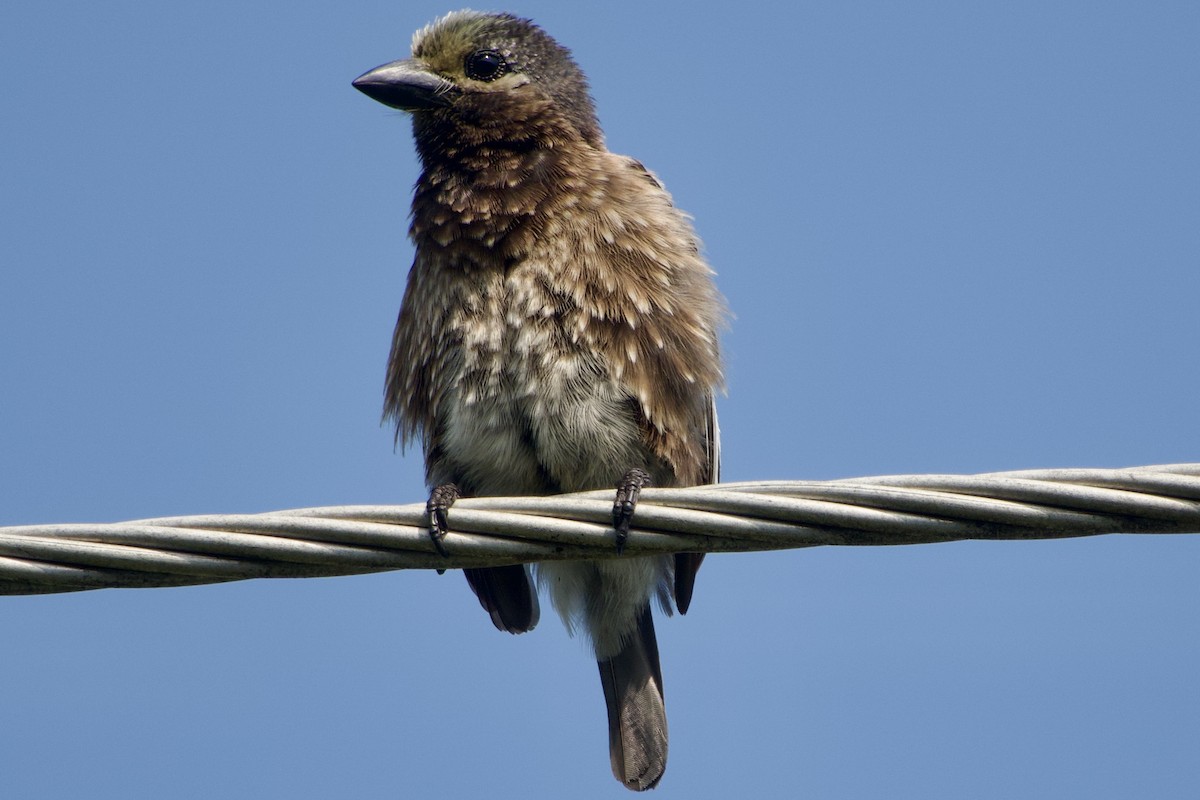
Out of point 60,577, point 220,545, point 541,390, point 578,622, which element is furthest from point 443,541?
point 578,622

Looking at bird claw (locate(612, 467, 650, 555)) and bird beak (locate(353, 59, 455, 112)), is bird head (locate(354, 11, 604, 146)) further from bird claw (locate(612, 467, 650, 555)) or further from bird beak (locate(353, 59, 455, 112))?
bird claw (locate(612, 467, 650, 555))

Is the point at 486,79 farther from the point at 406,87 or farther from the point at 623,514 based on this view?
the point at 623,514

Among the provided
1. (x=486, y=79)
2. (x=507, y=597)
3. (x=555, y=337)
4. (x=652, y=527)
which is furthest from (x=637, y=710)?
(x=486, y=79)

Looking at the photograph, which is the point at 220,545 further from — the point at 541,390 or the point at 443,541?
the point at 541,390

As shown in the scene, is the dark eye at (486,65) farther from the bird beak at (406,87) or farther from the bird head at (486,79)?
the bird beak at (406,87)

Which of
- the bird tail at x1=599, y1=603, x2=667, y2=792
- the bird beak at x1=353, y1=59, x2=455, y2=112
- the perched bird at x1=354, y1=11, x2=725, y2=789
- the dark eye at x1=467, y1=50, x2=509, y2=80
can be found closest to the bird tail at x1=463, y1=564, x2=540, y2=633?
the perched bird at x1=354, y1=11, x2=725, y2=789

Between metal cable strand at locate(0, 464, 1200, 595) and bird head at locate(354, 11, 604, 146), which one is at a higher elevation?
bird head at locate(354, 11, 604, 146)
